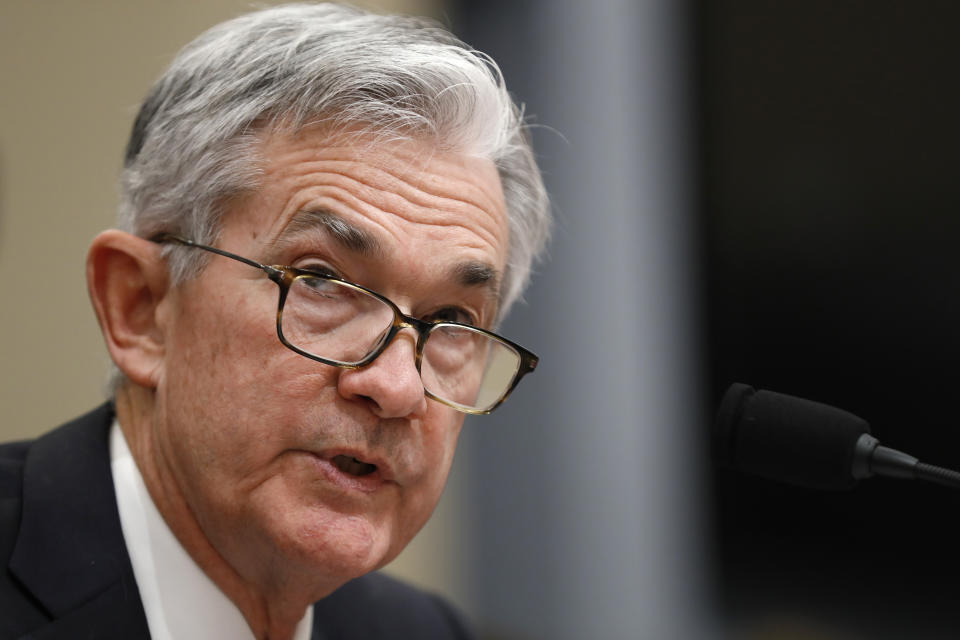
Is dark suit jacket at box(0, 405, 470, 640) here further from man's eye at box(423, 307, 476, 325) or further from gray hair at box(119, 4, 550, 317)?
man's eye at box(423, 307, 476, 325)

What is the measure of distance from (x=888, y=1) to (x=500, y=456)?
204 centimetres

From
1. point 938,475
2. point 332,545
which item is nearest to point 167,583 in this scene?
point 332,545

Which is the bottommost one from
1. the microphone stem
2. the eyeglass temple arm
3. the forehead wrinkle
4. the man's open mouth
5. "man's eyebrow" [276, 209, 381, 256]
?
the man's open mouth

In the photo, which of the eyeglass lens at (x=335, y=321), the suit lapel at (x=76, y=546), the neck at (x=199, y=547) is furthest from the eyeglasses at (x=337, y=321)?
the suit lapel at (x=76, y=546)

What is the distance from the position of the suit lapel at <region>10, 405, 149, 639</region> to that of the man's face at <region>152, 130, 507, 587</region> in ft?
0.40

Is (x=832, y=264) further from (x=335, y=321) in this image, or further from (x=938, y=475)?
(x=335, y=321)

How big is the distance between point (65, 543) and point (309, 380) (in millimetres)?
423

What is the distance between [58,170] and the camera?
250cm

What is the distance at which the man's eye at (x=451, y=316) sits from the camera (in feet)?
4.39

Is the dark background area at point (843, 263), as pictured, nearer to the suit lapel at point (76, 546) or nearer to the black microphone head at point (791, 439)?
the black microphone head at point (791, 439)

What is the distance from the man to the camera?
1.23 metres

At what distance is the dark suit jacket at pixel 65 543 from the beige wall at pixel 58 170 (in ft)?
3.36

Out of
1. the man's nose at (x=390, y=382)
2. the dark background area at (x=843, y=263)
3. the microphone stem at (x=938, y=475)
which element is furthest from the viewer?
the dark background area at (x=843, y=263)

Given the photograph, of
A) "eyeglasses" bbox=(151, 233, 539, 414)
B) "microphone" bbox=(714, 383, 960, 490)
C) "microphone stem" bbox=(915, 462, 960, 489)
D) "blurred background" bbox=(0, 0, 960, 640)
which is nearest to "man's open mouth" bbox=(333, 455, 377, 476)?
"eyeglasses" bbox=(151, 233, 539, 414)
